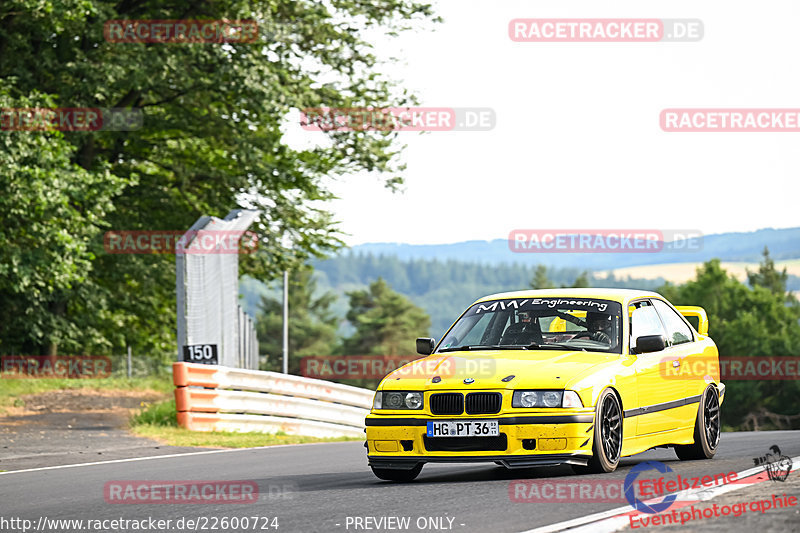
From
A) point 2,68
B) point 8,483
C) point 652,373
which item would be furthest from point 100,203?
point 652,373

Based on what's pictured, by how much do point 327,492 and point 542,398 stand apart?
5.86 ft

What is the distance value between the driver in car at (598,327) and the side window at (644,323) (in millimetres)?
231

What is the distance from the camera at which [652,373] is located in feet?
32.2

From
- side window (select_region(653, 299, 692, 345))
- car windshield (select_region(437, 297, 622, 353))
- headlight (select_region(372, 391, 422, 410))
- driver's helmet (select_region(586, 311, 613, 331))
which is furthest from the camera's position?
side window (select_region(653, 299, 692, 345))

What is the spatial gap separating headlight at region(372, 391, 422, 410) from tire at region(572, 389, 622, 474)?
53.8 inches

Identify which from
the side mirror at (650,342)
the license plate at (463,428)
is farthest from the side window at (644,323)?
the license plate at (463,428)

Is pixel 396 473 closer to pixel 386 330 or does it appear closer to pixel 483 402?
pixel 483 402

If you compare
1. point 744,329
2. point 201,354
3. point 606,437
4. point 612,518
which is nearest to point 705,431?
point 606,437

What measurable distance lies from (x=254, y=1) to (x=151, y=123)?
465 centimetres

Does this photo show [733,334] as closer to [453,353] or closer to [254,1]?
[254,1]

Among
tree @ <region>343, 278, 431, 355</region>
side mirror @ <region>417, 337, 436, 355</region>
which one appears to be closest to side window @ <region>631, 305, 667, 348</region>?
side mirror @ <region>417, 337, 436, 355</region>

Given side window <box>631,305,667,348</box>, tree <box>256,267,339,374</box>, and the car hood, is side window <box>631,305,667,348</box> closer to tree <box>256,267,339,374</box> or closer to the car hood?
the car hood

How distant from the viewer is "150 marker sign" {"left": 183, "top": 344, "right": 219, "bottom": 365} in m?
17.3

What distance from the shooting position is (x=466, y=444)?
861 cm
